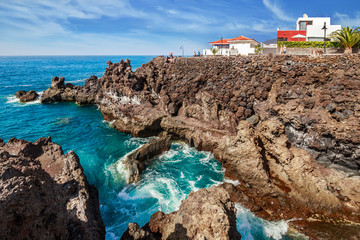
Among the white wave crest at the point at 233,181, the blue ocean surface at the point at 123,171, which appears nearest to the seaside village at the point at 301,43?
the white wave crest at the point at 233,181

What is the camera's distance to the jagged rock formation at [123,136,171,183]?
61.2 feet

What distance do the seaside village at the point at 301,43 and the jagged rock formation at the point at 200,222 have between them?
91.5 feet

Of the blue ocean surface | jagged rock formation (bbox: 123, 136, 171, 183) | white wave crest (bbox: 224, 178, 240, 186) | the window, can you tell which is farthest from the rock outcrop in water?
the window

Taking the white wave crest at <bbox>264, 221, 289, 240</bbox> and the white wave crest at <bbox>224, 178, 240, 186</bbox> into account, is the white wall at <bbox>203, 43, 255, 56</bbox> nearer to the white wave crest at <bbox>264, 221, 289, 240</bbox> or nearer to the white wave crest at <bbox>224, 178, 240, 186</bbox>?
the white wave crest at <bbox>224, 178, 240, 186</bbox>

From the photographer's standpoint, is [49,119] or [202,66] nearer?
[202,66]

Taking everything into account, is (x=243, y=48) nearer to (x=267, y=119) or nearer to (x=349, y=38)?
(x=349, y=38)

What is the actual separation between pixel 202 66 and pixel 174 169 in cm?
1920

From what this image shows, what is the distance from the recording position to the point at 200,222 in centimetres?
801

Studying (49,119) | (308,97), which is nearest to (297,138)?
(308,97)

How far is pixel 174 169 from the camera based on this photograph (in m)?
20.4

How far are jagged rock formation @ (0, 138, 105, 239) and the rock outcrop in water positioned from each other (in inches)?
439

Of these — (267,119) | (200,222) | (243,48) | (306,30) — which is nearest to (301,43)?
(306,30)

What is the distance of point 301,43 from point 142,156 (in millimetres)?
32833

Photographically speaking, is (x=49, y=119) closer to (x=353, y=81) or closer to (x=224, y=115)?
(x=224, y=115)
